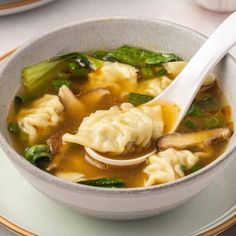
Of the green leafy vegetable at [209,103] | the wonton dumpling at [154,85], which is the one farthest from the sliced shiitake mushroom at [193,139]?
the wonton dumpling at [154,85]

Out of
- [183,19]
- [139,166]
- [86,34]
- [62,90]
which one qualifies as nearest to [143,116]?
[139,166]

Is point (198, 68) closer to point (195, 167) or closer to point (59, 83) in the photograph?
point (195, 167)

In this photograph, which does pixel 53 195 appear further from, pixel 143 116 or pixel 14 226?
pixel 143 116

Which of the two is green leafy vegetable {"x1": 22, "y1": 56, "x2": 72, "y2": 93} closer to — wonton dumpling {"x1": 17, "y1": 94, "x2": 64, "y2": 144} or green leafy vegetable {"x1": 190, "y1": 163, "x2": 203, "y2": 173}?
wonton dumpling {"x1": 17, "y1": 94, "x2": 64, "y2": 144}

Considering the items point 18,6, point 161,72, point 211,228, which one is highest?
point 18,6

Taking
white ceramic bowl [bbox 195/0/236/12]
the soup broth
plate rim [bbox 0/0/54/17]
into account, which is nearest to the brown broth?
the soup broth

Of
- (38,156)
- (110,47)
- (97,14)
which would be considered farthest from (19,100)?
(97,14)

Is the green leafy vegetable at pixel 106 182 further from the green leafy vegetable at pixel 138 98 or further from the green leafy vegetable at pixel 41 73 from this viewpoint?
the green leafy vegetable at pixel 41 73

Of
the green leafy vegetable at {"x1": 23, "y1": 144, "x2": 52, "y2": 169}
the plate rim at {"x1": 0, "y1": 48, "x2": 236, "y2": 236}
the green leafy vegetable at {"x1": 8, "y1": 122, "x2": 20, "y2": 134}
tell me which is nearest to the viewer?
the plate rim at {"x1": 0, "y1": 48, "x2": 236, "y2": 236}
